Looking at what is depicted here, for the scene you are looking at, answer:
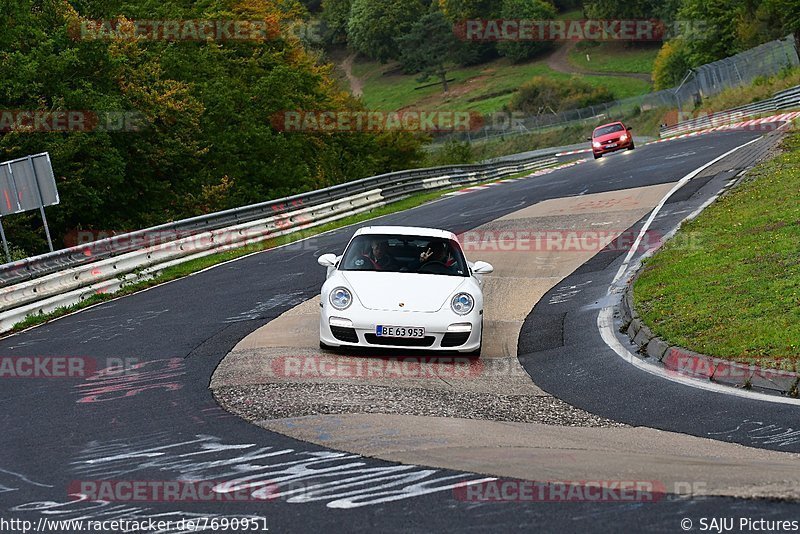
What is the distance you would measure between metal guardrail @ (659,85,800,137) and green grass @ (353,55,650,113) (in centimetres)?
5218

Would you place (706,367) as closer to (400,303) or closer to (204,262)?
(400,303)

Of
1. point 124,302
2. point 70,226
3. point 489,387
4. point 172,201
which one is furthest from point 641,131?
point 489,387

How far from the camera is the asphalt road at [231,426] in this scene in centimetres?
571

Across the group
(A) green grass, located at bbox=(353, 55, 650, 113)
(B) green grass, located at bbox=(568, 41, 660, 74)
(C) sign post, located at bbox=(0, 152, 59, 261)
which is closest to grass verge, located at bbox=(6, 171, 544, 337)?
(C) sign post, located at bbox=(0, 152, 59, 261)

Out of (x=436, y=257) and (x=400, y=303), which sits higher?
(x=436, y=257)

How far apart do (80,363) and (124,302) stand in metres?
5.45

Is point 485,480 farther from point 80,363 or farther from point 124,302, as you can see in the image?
point 124,302

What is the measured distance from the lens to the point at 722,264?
14.4 meters

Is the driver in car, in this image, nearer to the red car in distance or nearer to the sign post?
the sign post

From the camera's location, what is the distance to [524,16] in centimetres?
15050

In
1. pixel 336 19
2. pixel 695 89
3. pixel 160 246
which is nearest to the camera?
pixel 160 246

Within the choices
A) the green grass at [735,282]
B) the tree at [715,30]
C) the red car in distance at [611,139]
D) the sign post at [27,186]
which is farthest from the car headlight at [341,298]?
the tree at [715,30]

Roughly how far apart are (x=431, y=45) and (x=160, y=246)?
130311 millimetres

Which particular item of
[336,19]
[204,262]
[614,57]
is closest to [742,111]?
[204,262]
